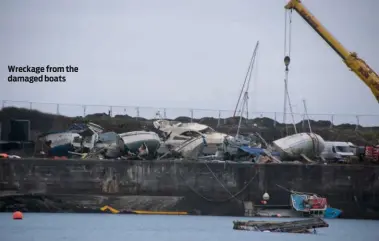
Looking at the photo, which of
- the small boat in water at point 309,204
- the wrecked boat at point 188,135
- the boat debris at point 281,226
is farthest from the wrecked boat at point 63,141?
the boat debris at point 281,226

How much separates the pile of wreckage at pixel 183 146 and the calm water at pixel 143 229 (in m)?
5.27

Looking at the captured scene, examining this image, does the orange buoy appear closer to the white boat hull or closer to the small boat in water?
the white boat hull

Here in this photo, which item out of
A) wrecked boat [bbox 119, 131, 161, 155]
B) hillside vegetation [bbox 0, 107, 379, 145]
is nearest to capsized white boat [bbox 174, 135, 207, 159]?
wrecked boat [bbox 119, 131, 161, 155]

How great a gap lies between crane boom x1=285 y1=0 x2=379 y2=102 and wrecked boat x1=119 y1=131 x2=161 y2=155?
13.5 meters

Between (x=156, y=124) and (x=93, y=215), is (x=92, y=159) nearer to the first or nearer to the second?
(x=93, y=215)

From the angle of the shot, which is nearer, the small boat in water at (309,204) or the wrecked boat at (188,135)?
the small boat in water at (309,204)

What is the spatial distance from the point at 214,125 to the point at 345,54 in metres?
14.4

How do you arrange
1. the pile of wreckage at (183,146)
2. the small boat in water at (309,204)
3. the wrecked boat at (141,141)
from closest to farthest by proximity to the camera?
the small boat in water at (309,204) → the wrecked boat at (141,141) → the pile of wreckage at (183,146)

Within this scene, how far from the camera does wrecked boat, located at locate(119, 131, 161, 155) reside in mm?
69000

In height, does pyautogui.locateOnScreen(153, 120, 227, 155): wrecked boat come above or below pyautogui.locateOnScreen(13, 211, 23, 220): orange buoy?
above

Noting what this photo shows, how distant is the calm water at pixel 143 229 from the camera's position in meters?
55.1

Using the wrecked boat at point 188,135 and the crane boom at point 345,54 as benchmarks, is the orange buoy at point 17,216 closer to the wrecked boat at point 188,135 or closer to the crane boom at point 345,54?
the wrecked boat at point 188,135

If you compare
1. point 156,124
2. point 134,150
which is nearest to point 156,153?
point 134,150

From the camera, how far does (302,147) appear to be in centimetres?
7106
